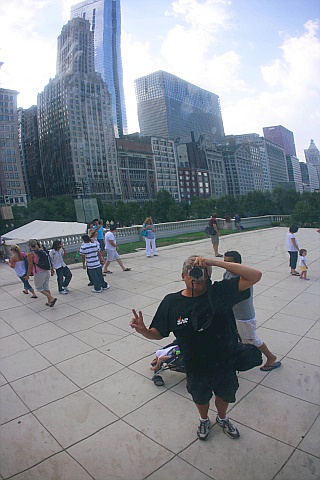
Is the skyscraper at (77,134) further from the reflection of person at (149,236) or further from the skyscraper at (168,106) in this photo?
the reflection of person at (149,236)

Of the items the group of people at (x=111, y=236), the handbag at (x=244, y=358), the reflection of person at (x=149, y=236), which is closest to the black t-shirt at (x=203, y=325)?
the handbag at (x=244, y=358)

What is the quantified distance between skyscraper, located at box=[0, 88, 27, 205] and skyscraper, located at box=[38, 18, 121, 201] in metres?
7.67

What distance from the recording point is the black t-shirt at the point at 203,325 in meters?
2.45

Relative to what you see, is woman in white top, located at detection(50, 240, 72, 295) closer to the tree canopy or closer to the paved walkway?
the paved walkway

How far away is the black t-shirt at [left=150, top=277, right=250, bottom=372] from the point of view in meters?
2.45

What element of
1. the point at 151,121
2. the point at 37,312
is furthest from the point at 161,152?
the point at 37,312

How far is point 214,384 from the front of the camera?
2.62 metres

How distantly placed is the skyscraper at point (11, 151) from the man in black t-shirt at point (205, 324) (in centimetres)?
7925

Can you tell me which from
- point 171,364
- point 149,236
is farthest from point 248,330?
point 149,236

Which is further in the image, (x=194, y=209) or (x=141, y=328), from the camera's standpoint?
(x=194, y=209)

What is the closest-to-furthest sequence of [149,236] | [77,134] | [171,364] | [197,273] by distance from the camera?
1. [197,273]
2. [171,364]
3. [149,236]
4. [77,134]

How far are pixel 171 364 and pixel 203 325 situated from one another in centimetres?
156

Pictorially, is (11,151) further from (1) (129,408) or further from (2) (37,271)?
(1) (129,408)

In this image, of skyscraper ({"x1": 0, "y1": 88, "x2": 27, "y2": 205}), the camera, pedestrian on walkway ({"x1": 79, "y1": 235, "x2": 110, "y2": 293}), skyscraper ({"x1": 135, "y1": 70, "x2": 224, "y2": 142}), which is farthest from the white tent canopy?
skyscraper ({"x1": 135, "y1": 70, "x2": 224, "y2": 142})
